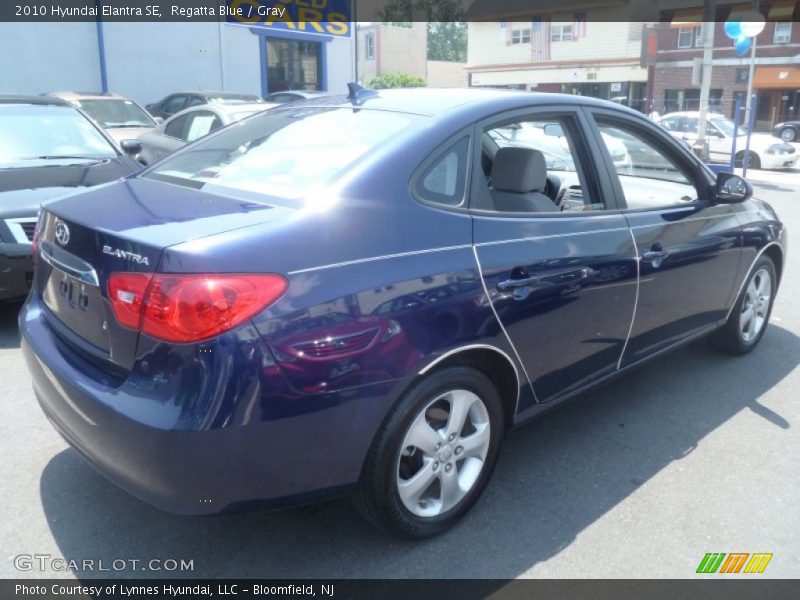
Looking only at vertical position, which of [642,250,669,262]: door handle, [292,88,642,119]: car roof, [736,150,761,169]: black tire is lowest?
[736,150,761,169]: black tire

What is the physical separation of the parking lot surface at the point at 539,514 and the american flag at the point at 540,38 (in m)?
45.4

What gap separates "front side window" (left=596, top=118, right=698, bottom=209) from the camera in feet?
12.9

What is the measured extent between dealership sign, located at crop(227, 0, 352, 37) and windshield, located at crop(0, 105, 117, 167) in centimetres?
1431

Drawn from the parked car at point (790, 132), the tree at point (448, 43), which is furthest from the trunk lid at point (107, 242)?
the tree at point (448, 43)

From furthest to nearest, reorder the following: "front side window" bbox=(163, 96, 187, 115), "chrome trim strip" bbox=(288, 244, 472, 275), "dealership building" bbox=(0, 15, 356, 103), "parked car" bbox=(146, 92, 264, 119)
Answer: "dealership building" bbox=(0, 15, 356, 103), "front side window" bbox=(163, 96, 187, 115), "parked car" bbox=(146, 92, 264, 119), "chrome trim strip" bbox=(288, 244, 472, 275)

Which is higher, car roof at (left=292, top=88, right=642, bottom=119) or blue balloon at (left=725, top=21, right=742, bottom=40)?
blue balloon at (left=725, top=21, right=742, bottom=40)

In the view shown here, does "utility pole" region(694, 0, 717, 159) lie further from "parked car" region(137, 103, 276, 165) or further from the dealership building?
"parked car" region(137, 103, 276, 165)

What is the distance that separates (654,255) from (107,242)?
2.55 m

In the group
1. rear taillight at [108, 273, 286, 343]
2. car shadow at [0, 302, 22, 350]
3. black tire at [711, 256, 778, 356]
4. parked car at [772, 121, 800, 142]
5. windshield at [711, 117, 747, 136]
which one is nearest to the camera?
rear taillight at [108, 273, 286, 343]

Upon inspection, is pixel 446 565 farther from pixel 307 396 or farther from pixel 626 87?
pixel 626 87

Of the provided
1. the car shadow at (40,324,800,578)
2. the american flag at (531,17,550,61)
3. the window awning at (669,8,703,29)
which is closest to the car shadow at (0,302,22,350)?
the car shadow at (40,324,800,578)

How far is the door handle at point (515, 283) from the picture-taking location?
283 cm

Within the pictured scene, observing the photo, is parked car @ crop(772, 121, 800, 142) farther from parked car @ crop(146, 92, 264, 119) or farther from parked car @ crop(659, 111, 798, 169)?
parked car @ crop(146, 92, 264, 119)

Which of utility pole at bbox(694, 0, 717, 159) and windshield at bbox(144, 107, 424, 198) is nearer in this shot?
windshield at bbox(144, 107, 424, 198)
